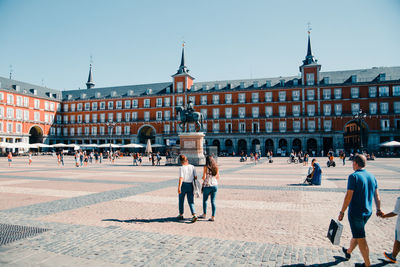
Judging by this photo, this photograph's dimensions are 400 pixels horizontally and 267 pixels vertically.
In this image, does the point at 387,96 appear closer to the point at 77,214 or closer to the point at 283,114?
the point at 283,114

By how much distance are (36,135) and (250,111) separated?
4654 centimetres

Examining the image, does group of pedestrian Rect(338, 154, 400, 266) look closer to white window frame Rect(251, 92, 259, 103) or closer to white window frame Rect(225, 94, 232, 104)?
white window frame Rect(251, 92, 259, 103)

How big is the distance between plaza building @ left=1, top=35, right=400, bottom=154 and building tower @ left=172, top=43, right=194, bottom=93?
0.20 m

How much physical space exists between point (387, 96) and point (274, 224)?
170 ft

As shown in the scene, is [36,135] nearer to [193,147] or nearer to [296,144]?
[193,147]

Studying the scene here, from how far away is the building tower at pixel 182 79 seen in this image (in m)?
59.4

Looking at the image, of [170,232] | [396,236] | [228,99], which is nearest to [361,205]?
[396,236]

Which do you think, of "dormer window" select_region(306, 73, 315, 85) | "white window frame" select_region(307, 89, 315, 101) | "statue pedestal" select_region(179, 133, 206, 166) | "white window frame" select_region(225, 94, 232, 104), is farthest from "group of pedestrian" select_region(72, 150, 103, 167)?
"dormer window" select_region(306, 73, 315, 85)

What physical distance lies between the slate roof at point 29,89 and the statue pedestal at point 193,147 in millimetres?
47950

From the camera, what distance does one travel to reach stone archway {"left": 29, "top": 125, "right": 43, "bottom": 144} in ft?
204

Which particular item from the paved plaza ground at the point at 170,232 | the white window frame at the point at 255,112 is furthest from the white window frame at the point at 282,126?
the paved plaza ground at the point at 170,232

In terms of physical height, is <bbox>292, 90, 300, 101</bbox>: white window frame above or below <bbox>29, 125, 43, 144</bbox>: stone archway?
above

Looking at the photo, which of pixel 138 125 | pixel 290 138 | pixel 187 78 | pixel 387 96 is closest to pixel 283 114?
pixel 290 138

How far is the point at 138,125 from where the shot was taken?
6184cm
